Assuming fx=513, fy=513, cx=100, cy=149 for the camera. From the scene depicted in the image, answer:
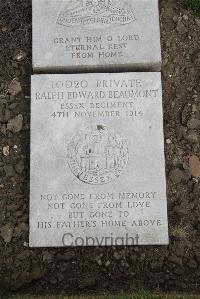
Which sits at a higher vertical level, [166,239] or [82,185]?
[82,185]

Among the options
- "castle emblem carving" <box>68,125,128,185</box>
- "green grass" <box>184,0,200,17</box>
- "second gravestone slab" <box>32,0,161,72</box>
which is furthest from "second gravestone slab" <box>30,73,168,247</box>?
"green grass" <box>184,0,200,17</box>

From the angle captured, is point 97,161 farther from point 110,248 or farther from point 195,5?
point 195,5

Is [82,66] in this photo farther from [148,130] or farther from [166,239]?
[166,239]

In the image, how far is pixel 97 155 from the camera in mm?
4707

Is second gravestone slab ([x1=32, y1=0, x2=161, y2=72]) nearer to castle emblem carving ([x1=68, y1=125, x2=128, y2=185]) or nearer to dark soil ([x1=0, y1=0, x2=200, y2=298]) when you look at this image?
dark soil ([x1=0, y1=0, x2=200, y2=298])

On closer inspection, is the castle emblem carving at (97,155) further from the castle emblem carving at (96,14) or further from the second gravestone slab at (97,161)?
the castle emblem carving at (96,14)

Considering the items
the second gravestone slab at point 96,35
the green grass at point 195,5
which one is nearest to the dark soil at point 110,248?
the green grass at point 195,5

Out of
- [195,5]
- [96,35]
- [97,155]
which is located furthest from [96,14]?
[97,155]

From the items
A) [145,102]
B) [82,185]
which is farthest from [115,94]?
[82,185]

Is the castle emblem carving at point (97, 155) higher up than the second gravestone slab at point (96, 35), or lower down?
lower down

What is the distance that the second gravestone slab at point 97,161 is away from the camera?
460 cm

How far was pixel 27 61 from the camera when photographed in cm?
529

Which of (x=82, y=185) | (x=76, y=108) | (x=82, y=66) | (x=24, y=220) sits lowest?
(x=24, y=220)

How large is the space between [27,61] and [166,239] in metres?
2.28
